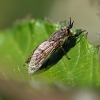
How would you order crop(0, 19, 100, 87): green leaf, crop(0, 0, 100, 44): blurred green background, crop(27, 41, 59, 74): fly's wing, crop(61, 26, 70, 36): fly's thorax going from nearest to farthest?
crop(0, 19, 100, 87): green leaf
crop(27, 41, 59, 74): fly's wing
crop(61, 26, 70, 36): fly's thorax
crop(0, 0, 100, 44): blurred green background

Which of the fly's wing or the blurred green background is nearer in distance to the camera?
the fly's wing

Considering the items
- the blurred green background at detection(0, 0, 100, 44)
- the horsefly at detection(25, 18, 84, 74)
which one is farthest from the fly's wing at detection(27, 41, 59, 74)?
the blurred green background at detection(0, 0, 100, 44)

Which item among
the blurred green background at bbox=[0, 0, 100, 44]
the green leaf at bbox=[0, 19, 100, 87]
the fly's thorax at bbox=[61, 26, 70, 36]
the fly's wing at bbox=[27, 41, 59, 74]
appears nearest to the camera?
the green leaf at bbox=[0, 19, 100, 87]

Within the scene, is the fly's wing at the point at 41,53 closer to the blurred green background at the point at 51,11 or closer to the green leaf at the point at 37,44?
the green leaf at the point at 37,44

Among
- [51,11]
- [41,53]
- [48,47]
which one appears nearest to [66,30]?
[48,47]

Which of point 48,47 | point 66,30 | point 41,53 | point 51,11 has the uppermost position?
point 51,11

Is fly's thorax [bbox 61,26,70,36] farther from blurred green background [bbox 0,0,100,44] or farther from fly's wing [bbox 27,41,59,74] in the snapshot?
blurred green background [bbox 0,0,100,44]

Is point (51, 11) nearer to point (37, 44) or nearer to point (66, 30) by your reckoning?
point (66, 30)
